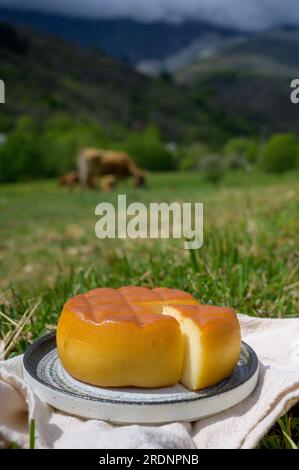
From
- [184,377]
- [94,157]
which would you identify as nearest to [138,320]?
[184,377]

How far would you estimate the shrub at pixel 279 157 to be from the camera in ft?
86.5

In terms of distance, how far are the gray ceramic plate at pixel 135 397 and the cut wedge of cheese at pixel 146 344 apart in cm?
3

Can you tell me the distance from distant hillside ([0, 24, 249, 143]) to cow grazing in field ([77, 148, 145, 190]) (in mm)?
31654

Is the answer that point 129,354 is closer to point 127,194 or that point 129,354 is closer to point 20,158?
point 127,194

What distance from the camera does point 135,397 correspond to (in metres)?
1.64

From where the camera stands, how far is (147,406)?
155 cm

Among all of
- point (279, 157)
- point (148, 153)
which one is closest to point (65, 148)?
point (148, 153)

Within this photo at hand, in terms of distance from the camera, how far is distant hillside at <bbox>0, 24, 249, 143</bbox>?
62.9m

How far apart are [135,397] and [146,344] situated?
0.14 metres

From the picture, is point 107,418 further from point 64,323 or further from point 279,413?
point 279,413

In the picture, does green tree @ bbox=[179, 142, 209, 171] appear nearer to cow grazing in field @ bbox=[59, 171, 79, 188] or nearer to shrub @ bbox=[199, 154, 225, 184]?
cow grazing in field @ bbox=[59, 171, 79, 188]

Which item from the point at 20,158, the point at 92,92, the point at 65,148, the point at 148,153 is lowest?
the point at 148,153

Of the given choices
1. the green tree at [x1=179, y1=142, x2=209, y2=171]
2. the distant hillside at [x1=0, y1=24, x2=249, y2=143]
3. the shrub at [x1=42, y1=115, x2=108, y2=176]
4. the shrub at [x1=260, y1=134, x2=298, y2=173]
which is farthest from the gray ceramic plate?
the distant hillside at [x1=0, y1=24, x2=249, y2=143]
